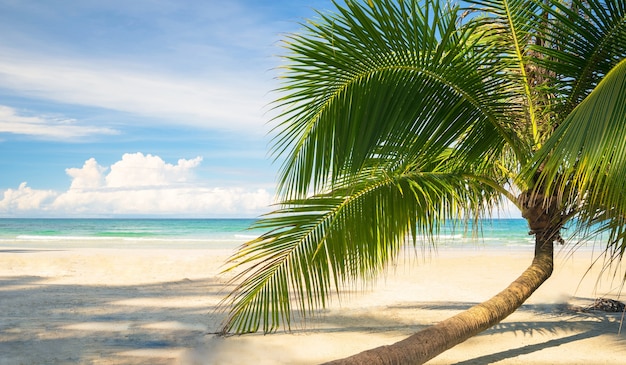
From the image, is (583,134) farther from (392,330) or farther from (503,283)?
(503,283)

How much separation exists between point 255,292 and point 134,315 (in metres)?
3.42

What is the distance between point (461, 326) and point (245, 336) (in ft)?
8.79

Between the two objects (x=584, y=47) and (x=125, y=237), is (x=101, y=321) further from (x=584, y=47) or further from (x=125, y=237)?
(x=125, y=237)

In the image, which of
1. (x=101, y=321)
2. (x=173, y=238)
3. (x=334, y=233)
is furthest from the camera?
(x=173, y=238)

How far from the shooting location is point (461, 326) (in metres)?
4.41

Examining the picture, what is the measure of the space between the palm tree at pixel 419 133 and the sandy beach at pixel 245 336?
3.48 ft

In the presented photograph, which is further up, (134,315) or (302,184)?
(302,184)

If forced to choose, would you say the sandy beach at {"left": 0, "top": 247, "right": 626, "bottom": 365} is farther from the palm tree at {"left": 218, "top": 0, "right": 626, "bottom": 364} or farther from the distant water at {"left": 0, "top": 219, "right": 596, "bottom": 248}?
the distant water at {"left": 0, "top": 219, "right": 596, "bottom": 248}

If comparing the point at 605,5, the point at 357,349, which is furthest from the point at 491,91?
the point at 357,349

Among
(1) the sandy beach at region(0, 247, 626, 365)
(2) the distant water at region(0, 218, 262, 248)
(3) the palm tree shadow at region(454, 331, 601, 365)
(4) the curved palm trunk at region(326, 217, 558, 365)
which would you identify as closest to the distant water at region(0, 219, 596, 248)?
(2) the distant water at region(0, 218, 262, 248)

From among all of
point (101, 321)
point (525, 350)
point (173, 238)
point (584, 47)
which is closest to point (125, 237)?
point (173, 238)

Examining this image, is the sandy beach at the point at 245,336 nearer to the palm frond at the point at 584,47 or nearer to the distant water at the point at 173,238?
the palm frond at the point at 584,47

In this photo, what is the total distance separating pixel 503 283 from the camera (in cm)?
1180

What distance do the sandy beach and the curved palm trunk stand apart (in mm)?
438
